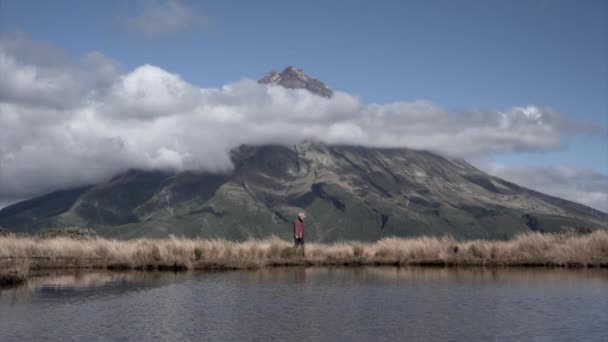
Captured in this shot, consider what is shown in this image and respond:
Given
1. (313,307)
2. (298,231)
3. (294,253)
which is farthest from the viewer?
(298,231)

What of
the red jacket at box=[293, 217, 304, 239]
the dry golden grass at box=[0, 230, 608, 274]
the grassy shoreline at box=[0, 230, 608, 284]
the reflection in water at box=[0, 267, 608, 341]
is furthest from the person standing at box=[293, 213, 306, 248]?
the reflection in water at box=[0, 267, 608, 341]

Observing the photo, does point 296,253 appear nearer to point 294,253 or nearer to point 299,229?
point 294,253

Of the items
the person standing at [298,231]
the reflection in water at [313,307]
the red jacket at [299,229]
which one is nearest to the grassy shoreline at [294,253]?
the person standing at [298,231]

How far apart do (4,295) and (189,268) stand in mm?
11674

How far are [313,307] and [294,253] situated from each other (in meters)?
16.6

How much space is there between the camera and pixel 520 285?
25375 mm

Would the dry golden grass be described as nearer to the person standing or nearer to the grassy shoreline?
the grassy shoreline

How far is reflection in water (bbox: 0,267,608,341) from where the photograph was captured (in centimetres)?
1673

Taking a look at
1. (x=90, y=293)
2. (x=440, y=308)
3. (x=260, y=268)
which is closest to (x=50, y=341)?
(x=90, y=293)

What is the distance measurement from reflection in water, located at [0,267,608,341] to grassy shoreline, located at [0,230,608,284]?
4.22m

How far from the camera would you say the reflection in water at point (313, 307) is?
1673 centimetres

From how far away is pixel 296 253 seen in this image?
3731cm

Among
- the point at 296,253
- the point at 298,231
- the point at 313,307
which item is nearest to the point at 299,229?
the point at 298,231

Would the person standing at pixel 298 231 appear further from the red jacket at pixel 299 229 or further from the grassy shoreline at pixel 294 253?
the grassy shoreline at pixel 294 253
